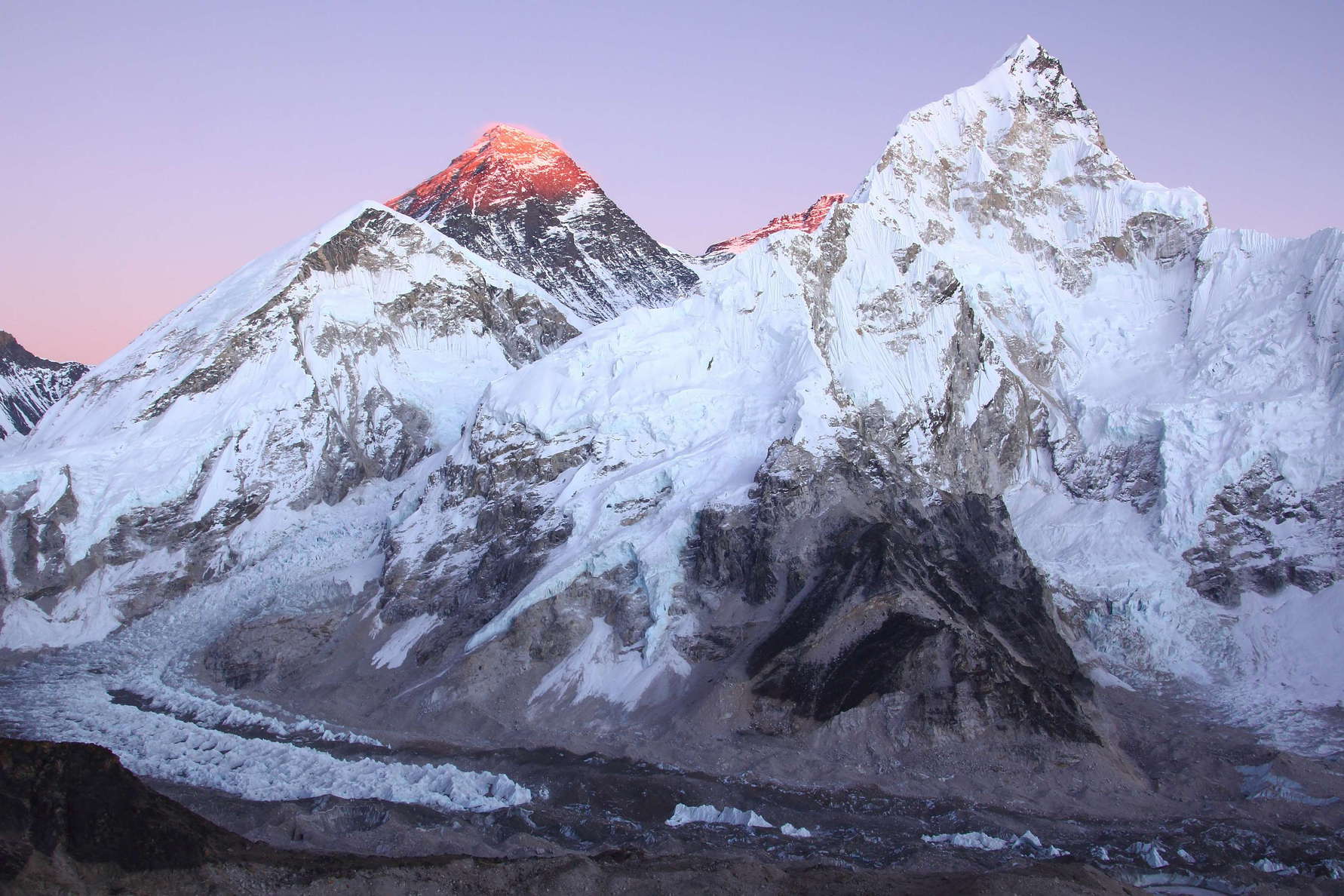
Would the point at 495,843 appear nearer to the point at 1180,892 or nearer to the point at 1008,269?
the point at 1180,892

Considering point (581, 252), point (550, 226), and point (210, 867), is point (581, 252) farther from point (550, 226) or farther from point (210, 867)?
point (210, 867)

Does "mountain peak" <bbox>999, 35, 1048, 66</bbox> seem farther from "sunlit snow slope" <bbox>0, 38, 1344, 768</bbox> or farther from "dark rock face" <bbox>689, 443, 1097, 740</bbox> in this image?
A: "dark rock face" <bbox>689, 443, 1097, 740</bbox>

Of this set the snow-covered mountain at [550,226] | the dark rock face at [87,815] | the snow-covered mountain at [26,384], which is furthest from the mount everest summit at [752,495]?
the snow-covered mountain at [26,384]

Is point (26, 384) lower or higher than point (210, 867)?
higher

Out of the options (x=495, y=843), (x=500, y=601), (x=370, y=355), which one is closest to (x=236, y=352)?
(x=370, y=355)

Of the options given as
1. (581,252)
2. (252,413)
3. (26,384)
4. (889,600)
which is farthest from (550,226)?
(889,600)
